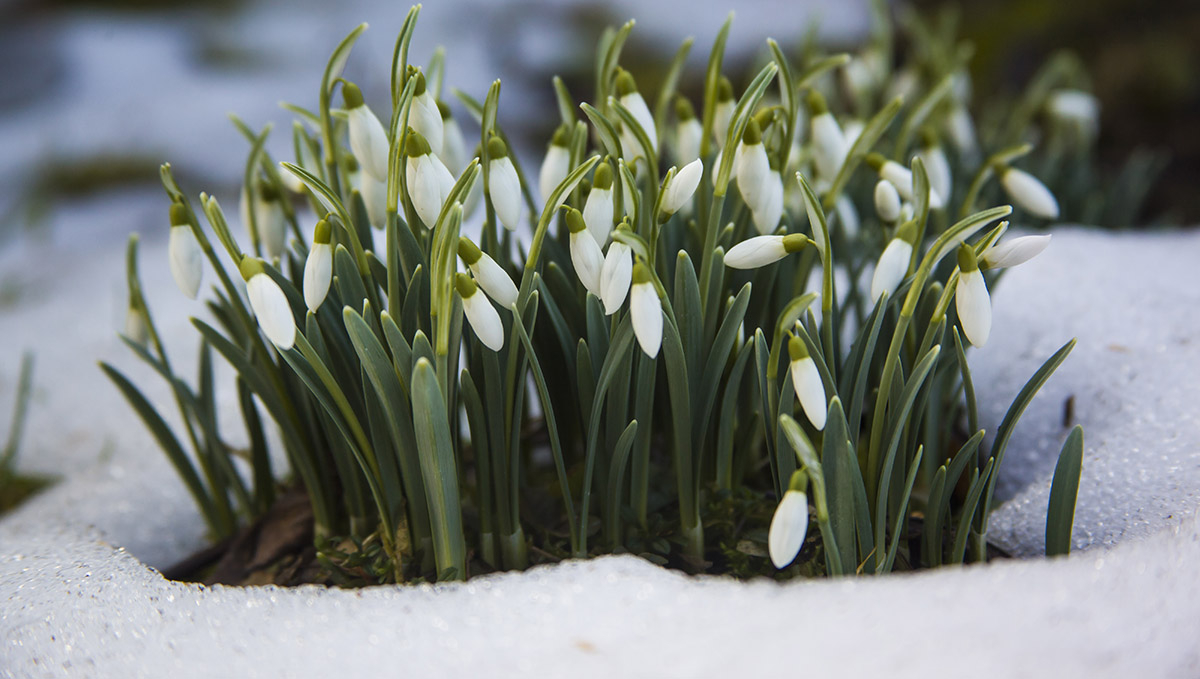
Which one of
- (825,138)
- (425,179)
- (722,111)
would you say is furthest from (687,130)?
(425,179)

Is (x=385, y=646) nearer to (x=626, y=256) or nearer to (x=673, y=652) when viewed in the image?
(x=673, y=652)

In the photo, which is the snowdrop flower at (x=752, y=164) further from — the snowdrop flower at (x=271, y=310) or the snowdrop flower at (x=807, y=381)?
the snowdrop flower at (x=271, y=310)

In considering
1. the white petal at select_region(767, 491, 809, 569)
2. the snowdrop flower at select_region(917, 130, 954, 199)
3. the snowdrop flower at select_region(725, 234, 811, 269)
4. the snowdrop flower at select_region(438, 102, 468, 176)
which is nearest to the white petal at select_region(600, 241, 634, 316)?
the snowdrop flower at select_region(725, 234, 811, 269)

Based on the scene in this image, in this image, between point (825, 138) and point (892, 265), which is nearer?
point (892, 265)

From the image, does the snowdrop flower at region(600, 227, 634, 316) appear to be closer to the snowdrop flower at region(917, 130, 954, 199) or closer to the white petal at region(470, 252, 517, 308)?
the white petal at region(470, 252, 517, 308)

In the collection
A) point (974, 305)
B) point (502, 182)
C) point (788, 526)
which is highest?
point (502, 182)

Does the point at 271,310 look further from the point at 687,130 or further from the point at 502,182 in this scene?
the point at 687,130

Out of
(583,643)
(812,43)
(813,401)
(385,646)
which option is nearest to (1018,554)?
(813,401)

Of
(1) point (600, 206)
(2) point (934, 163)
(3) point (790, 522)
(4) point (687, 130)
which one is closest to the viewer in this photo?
(3) point (790, 522)
